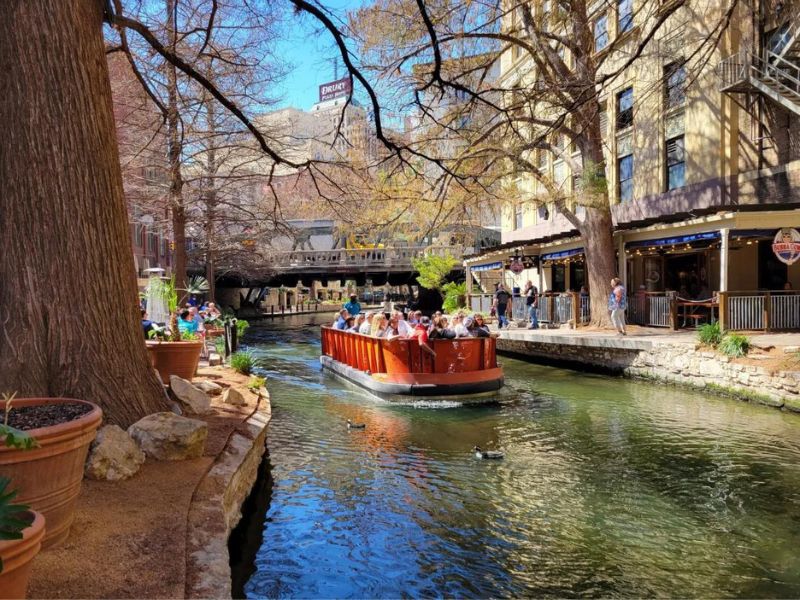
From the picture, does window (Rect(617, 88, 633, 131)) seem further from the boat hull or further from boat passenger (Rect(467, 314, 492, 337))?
the boat hull

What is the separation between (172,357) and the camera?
33.8ft

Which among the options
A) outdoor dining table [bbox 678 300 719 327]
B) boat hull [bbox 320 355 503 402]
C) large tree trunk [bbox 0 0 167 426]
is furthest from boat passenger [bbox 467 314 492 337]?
large tree trunk [bbox 0 0 167 426]

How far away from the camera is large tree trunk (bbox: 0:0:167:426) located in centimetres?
577

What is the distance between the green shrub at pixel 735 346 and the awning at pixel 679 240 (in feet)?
14.5

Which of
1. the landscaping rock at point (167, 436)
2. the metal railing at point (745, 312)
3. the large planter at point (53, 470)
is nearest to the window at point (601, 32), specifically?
the metal railing at point (745, 312)

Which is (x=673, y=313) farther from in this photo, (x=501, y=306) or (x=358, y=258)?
(x=358, y=258)

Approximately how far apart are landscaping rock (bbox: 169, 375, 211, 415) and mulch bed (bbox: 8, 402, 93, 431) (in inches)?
127

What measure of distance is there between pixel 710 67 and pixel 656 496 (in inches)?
747

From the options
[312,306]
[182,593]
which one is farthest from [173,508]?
[312,306]

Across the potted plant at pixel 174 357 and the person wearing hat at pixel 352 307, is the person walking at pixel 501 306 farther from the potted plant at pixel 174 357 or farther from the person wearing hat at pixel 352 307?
the potted plant at pixel 174 357

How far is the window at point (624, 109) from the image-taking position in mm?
26508

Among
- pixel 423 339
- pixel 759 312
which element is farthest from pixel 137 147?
pixel 759 312

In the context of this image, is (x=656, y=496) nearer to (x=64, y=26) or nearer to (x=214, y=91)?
(x=214, y=91)

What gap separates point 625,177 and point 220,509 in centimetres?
2534
